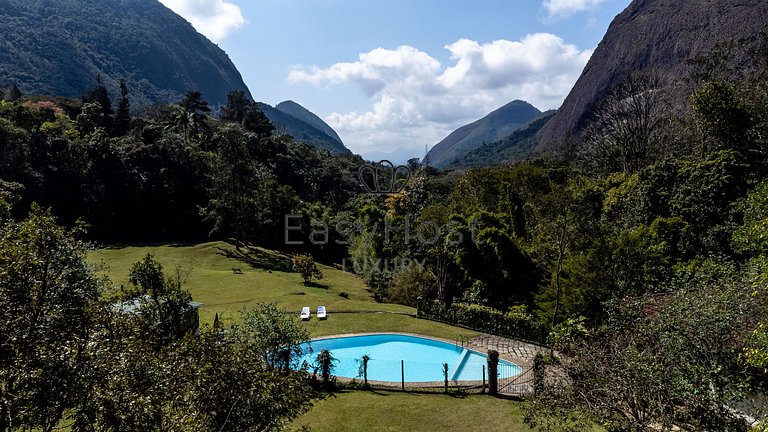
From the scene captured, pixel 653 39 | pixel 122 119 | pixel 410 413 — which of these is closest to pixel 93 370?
pixel 410 413

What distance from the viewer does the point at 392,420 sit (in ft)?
46.0

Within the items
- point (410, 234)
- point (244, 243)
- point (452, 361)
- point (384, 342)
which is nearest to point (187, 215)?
point (244, 243)

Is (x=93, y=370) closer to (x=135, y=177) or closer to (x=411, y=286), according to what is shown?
(x=411, y=286)

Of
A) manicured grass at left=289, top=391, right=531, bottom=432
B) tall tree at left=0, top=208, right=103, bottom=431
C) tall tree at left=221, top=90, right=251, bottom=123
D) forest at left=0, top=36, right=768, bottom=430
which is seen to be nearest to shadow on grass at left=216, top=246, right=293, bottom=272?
forest at left=0, top=36, right=768, bottom=430

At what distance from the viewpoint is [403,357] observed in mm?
23125

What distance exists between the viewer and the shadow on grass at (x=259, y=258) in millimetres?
41219

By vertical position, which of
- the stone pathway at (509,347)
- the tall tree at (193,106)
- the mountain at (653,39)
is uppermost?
the mountain at (653,39)

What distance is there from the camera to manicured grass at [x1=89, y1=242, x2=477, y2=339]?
24.7 meters

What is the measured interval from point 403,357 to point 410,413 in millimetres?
8638

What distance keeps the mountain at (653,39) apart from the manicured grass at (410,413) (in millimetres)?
76206

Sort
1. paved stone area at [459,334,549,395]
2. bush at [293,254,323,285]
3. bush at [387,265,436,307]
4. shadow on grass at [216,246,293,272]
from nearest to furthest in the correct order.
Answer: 1. paved stone area at [459,334,549,395]
2. bush at [387,265,436,307]
3. bush at [293,254,323,285]
4. shadow on grass at [216,246,293,272]

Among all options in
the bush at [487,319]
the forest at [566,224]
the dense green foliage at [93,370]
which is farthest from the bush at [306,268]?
the dense green foliage at [93,370]

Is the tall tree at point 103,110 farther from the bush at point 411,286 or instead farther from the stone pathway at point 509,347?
the stone pathway at point 509,347

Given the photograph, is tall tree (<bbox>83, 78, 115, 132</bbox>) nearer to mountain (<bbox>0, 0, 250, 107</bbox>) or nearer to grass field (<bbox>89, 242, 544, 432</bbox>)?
grass field (<bbox>89, 242, 544, 432</bbox>)
